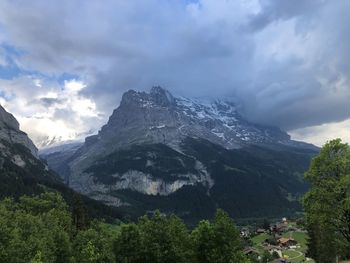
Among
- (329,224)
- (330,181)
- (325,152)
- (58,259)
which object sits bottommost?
(58,259)

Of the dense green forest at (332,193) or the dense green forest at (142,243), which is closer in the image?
the dense green forest at (332,193)

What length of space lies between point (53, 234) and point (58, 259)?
16.6ft

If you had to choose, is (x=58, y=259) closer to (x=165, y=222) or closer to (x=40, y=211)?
(x=165, y=222)

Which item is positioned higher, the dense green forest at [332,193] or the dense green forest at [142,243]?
the dense green forest at [332,193]

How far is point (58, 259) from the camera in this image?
94.6m

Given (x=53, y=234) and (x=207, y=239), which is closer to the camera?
(x=207, y=239)

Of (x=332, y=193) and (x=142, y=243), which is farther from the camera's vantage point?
(x=142, y=243)

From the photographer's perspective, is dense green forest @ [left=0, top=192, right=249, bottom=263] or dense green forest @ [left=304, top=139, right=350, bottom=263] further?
dense green forest @ [left=0, top=192, right=249, bottom=263]

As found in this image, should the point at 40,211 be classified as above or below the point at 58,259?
above

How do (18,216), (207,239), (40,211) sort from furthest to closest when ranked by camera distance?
(40,211), (18,216), (207,239)

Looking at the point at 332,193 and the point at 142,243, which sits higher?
the point at 332,193

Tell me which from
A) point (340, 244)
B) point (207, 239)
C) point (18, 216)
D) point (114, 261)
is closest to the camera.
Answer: point (340, 244)

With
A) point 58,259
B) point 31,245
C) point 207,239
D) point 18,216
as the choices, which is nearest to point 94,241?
point 58,259

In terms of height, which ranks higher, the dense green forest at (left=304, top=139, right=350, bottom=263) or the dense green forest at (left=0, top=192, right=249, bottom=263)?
the dense green forest at (left=304, top=139, right=350, bottom=263)
